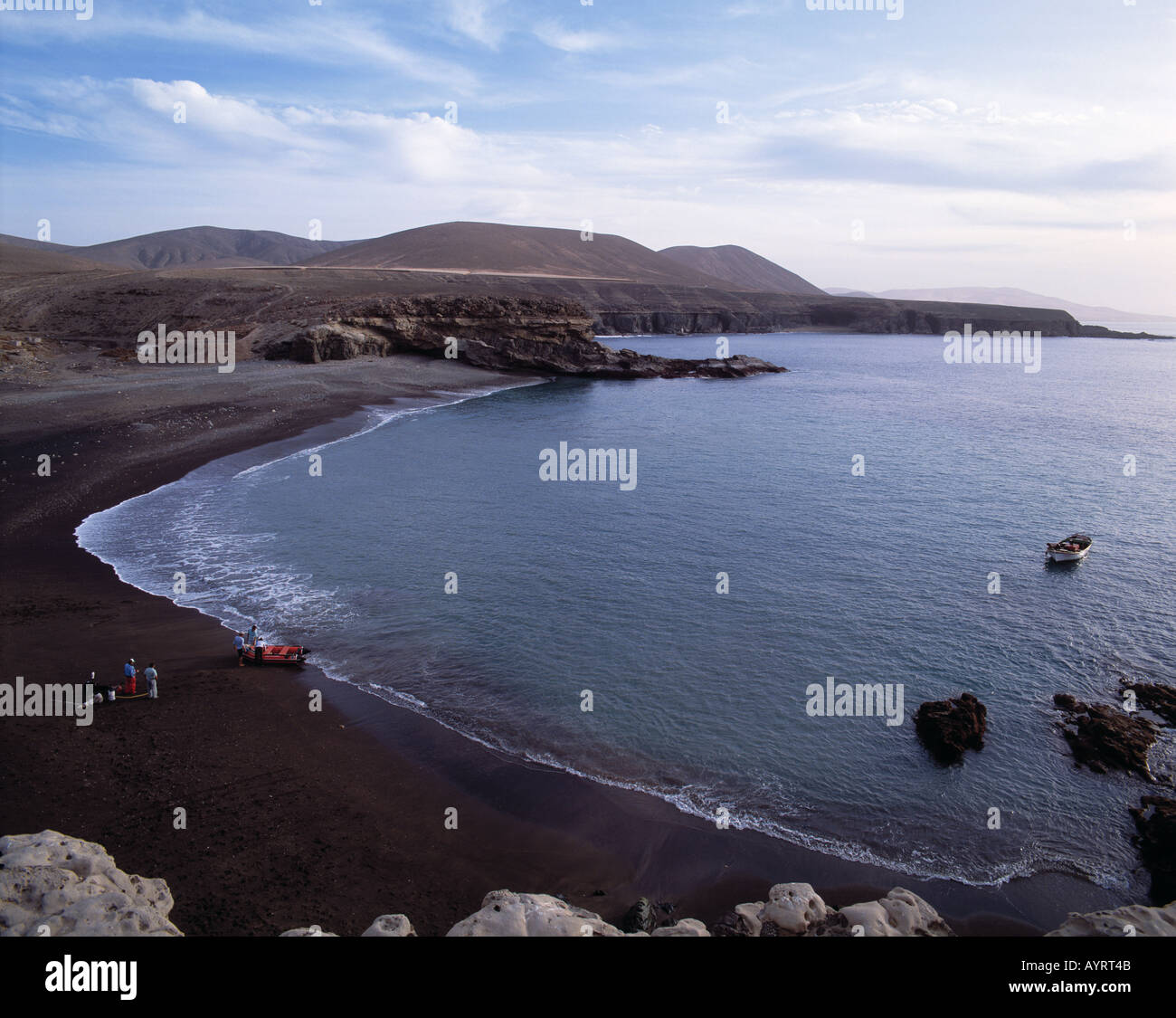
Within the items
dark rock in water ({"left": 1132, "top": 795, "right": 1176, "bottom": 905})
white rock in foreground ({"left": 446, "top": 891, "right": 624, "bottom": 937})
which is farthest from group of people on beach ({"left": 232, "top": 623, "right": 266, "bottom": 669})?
dark rock in water ({"left": 1132, "top": 795, "right": 1176, "bottom": 905})

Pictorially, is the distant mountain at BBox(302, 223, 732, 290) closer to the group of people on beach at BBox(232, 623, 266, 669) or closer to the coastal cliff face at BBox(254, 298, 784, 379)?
the coastal cliff face at BBox(254, 298, 784, 379)

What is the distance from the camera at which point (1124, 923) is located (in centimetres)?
788

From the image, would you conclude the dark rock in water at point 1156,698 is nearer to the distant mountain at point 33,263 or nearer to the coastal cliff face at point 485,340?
the coastal cliff face at point 485,340

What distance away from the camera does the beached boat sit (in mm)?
16766

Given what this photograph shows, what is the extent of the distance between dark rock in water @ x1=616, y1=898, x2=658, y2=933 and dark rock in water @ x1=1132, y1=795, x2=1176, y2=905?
7890 millimetres

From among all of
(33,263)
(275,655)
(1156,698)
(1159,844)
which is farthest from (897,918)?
(33,263)

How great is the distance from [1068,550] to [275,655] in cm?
2447

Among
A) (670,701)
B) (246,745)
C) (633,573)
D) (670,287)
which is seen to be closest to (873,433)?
(633,573)

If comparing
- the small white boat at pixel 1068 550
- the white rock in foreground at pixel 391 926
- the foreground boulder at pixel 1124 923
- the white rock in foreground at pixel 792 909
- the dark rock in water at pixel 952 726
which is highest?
the small white boat at pixel 1068 550

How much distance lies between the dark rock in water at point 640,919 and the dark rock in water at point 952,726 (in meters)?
7.43

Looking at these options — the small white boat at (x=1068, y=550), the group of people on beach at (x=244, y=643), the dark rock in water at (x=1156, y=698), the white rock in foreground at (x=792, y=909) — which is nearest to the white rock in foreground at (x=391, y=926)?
the white rock in foreground at (x=792, y=909)

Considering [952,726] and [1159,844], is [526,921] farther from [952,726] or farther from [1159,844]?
[1159,844]

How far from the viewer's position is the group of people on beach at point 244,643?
1683 cm

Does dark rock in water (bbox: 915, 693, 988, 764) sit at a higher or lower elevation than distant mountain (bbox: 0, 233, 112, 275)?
lower
